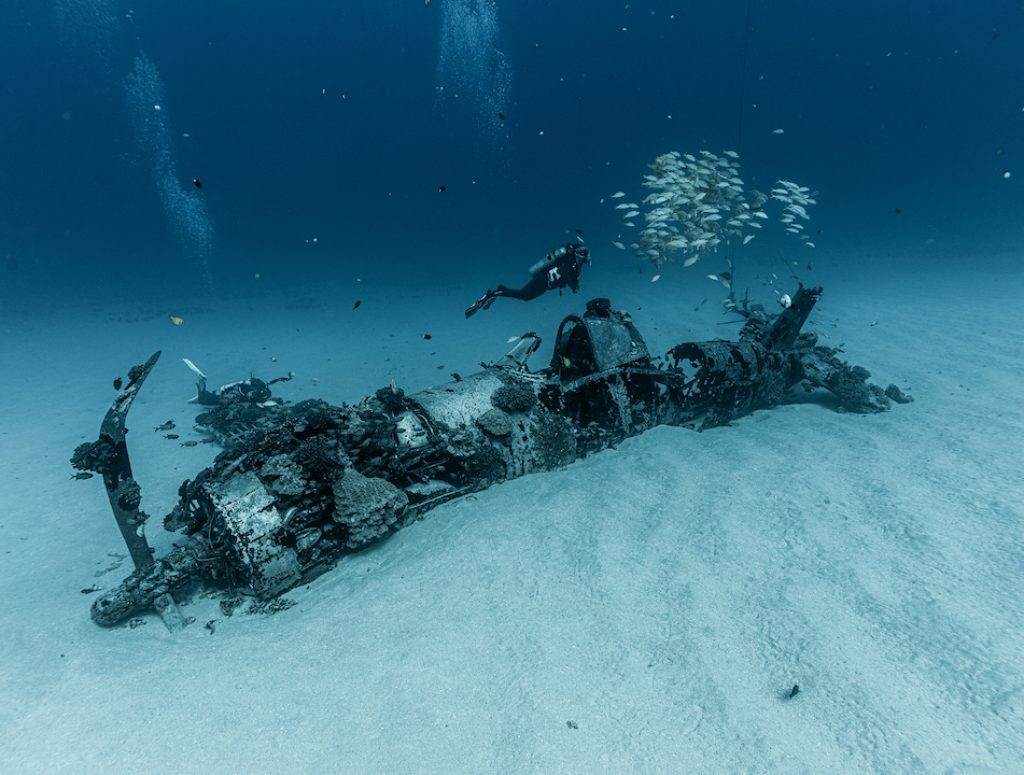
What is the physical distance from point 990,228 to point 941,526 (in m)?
73.7

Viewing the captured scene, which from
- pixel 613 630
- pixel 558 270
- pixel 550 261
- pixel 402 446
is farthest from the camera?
pixel 550 261

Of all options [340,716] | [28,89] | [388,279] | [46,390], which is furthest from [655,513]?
[28,89]

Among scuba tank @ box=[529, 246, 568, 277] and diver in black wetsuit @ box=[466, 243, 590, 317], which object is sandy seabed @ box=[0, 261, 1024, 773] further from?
scuba tank @ box=[529, 246, 568, 277]

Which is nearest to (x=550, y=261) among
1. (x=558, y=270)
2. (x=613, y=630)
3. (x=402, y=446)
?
(x=558, y=270)

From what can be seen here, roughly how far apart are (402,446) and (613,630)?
3.11 meters

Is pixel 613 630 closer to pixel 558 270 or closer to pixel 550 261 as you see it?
pixel 558 270

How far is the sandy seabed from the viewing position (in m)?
2.96

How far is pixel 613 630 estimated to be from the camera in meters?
3.84

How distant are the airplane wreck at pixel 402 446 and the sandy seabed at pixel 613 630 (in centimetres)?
37

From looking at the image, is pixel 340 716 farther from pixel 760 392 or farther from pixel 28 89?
pixel 28 89

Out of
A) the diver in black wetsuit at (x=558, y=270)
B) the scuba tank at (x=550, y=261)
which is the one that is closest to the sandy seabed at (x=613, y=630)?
the diver in black wetsuit at (x=558, y=270)

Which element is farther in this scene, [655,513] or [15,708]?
[655,513]

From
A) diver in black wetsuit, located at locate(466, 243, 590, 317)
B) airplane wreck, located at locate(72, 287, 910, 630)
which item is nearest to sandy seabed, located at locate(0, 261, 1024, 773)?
airplane wreck, located at locate(72, 287, 910, 630)

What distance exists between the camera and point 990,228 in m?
52.3
